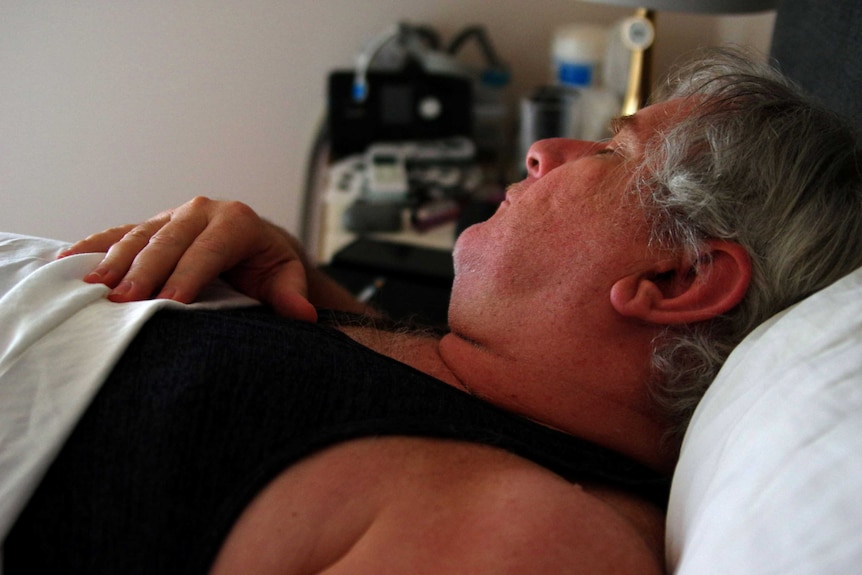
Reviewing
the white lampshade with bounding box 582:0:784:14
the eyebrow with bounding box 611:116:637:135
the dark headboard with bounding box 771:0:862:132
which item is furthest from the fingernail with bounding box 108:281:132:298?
the white lampshade with bounding box 582:0:784:14

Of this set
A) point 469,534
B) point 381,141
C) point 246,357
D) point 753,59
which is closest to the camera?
point 469,534

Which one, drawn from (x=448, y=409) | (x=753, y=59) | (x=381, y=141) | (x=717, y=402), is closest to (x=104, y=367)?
(x=448, y=409)

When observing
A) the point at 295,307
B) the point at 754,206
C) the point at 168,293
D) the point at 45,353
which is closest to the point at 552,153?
the point at 754,206

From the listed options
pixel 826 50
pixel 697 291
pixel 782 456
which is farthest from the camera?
pixel 826 50

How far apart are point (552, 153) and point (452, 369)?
29 centimetres

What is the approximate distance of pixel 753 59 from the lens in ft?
3.09

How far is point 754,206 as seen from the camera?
29.6 inches

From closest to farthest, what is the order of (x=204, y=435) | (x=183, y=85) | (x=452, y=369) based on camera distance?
(x=204, y=435) → (x=452, y=369) → (x=183, y=85)

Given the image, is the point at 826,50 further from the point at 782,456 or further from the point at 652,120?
the point at 782,456

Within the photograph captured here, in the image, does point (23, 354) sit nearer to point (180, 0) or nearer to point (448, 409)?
point (448, 409)

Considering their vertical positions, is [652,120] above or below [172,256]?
above

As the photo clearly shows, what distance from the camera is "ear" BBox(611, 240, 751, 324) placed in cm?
74

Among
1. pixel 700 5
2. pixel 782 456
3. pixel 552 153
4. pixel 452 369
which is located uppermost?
pixel 700 5

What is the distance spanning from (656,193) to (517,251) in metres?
0.16
